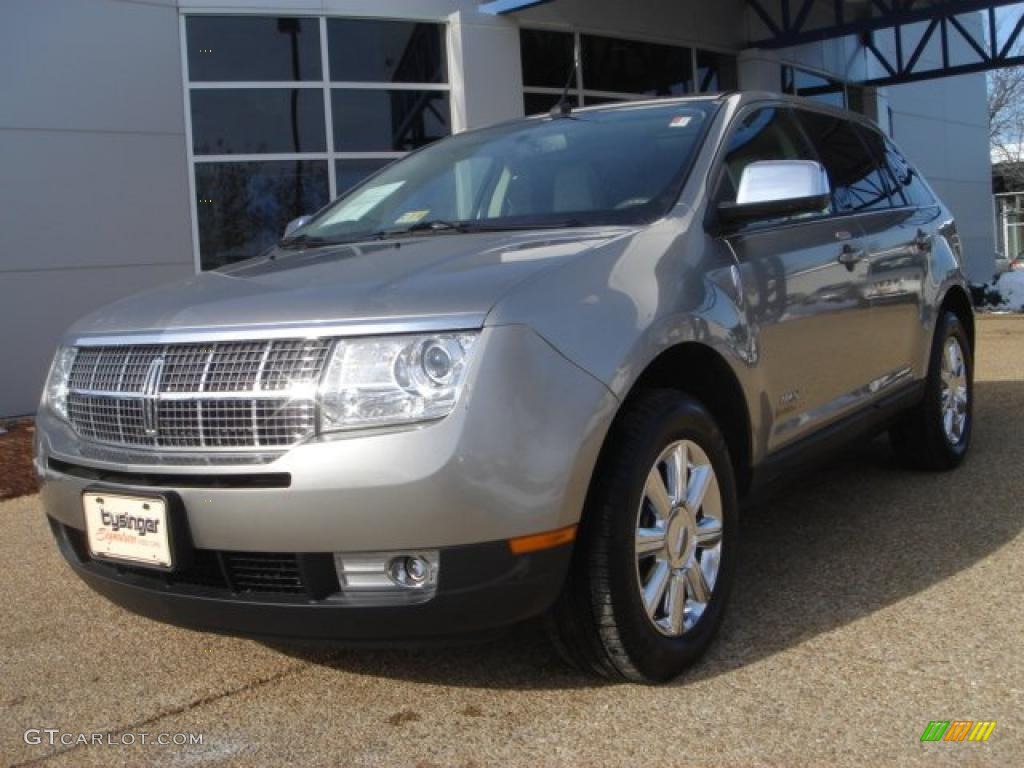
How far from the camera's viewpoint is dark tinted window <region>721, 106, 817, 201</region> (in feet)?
12.2

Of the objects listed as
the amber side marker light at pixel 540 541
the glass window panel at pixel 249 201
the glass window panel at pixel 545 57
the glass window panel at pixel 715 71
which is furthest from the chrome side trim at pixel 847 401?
the glass window panel at pixel 715 71

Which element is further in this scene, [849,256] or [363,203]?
[363,203]

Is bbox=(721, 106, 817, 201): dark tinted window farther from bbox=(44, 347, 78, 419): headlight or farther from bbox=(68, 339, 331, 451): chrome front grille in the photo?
bbox=(44, 347, 78, 419): headlight

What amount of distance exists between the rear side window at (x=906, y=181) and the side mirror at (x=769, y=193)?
6.11 ft

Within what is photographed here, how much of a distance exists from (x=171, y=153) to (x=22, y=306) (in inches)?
76.1

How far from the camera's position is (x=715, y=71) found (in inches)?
575

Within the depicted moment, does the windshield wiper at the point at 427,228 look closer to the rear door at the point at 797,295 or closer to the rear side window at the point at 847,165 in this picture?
the rear door at the point at 797,295

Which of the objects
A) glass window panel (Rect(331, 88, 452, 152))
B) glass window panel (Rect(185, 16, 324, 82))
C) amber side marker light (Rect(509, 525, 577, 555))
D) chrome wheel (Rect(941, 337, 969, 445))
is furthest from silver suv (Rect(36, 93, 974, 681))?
glass window panel (Rect(331, 88, 452, 152))

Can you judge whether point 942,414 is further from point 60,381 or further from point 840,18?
point 840,18

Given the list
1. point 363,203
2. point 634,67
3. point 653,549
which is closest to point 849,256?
point 653,549

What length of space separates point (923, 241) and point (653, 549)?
9.33 ft

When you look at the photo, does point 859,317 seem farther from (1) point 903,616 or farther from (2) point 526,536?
(2) point 526,536

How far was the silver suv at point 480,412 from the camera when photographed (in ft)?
8.32

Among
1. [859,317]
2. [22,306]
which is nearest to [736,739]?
[859,317]
